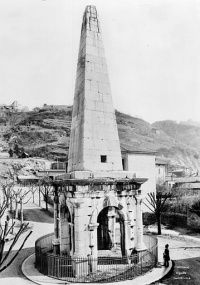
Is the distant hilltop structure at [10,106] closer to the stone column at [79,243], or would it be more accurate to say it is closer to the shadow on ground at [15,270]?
the shadow on ground at [15,270]

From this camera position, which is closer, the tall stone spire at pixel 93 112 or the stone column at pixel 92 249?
the stone column at pixel 92 249

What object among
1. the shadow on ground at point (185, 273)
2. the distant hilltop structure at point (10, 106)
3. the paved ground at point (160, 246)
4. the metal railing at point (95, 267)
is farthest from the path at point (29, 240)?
the distant hilltop structure at point (10, 106)

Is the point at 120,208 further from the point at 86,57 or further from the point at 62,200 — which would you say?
the point at 86,57

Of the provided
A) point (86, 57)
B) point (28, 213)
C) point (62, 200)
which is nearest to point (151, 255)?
point (62, 200)

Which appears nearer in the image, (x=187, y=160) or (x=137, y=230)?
(x=137, y=230)

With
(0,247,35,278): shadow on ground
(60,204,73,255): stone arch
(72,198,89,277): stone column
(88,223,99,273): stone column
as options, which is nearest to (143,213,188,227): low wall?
(0,247,35,278): shadow on ground

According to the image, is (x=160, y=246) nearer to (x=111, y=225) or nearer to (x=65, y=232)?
(x=111, y=225)
